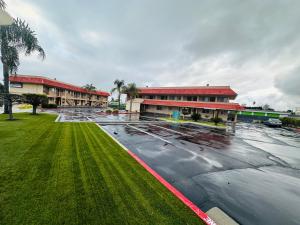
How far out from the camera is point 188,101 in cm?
3422

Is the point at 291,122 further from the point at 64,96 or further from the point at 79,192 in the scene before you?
the point at 64,96

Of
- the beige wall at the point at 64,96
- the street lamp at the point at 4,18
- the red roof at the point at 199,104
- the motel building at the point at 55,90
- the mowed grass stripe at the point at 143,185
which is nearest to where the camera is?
the mowed grass stripe at the point at 143,185

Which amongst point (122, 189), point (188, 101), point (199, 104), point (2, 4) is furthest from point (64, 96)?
point (122, 189)

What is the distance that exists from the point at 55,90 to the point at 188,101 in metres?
40.8

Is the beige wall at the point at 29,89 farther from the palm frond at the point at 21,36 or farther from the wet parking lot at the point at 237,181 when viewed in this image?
the wet parking lot at the point at 237,181

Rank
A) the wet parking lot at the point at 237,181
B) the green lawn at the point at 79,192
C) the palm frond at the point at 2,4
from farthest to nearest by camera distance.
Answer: the palm frond at the point at 2,4 < the wet parking lot at the point at 237,181 < the green lawn at the point at 79,192

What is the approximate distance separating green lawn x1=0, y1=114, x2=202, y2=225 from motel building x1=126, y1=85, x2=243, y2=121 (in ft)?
71.9

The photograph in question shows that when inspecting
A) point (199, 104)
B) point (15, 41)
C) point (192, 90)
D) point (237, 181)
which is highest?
point (15, 41)

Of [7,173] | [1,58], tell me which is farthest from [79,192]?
[1,58]

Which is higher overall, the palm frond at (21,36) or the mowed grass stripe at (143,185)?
the palm frond at (21,36)

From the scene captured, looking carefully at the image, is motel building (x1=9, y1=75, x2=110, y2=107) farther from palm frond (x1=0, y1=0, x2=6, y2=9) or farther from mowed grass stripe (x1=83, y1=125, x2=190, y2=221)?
mowed grass stripe (x1=83, y1=125, x2=190, y2=221)

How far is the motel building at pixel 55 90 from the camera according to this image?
36.9 m

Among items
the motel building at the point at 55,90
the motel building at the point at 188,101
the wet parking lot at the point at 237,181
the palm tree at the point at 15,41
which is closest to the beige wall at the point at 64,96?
the motel building at the point at 55,90

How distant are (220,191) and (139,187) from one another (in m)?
2.81
